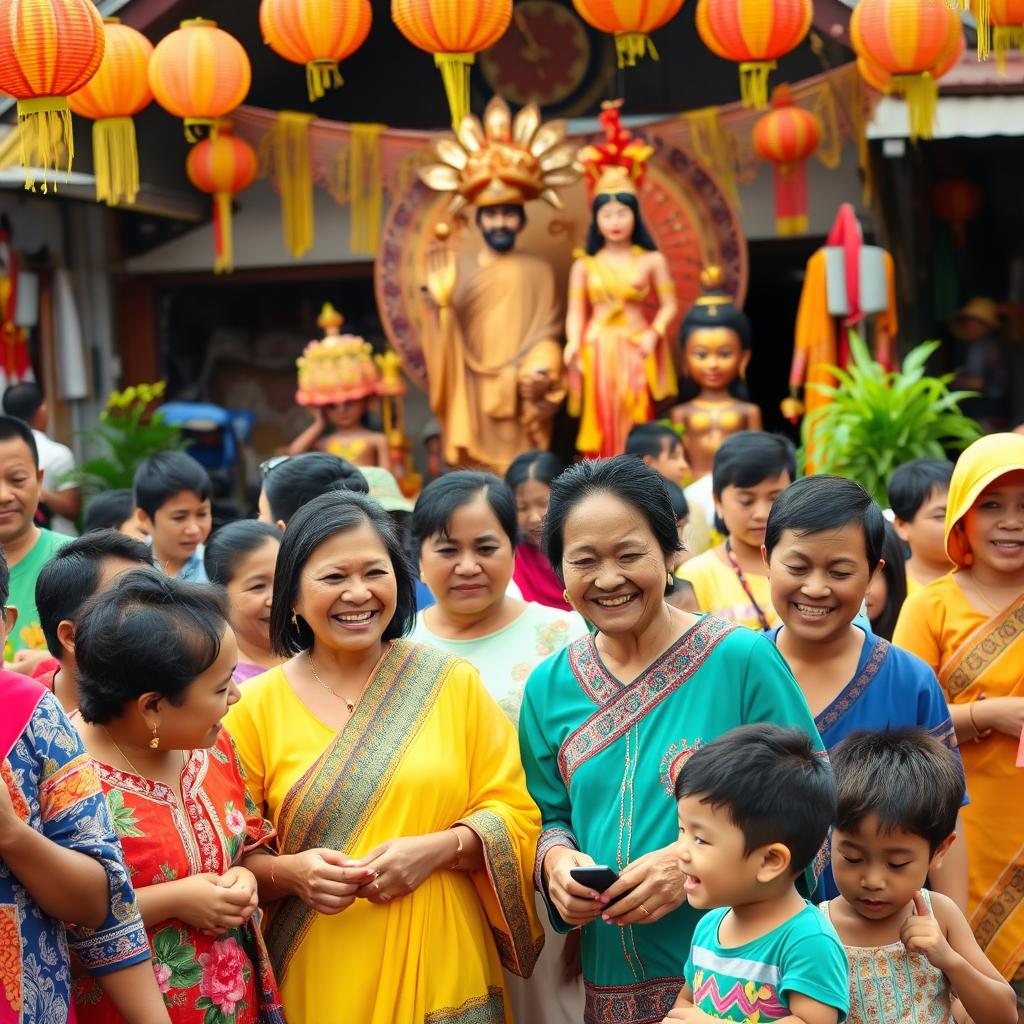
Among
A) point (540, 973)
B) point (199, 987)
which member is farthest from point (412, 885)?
point (540, 973)

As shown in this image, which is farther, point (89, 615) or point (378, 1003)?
point (378, 1003)

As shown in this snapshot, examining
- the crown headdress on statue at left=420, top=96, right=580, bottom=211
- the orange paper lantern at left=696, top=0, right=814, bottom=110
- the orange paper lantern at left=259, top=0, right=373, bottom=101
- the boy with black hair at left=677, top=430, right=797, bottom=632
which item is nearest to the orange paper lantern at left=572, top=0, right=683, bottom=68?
the orange paper lantern at left=696, top=0, right=814, bottom=110

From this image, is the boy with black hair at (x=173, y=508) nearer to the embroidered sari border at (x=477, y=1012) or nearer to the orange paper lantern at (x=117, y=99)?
the orange paper lantern at (x=117, y=99)

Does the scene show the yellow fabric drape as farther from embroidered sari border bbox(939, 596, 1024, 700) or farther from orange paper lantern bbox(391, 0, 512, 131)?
orange paper lantern bbox(391, 0, 512, 131)

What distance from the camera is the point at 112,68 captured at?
6.86m

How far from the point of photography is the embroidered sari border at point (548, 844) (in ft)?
9.58

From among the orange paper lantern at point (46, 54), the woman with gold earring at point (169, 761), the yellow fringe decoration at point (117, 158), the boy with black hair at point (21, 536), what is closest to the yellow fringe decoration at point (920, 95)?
the yellow fringe decoration at point (117, 158)

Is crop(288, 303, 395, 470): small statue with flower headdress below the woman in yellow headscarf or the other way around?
the other way around

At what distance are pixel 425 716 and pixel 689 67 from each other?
7.25 meters

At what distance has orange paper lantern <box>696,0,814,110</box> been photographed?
6500mm

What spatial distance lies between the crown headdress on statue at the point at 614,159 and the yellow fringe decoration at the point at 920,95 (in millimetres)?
1581

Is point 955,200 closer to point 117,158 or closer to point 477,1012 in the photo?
Result: point 117,158

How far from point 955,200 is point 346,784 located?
7.01 m

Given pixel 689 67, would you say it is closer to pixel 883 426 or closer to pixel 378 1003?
pixel 883 426
